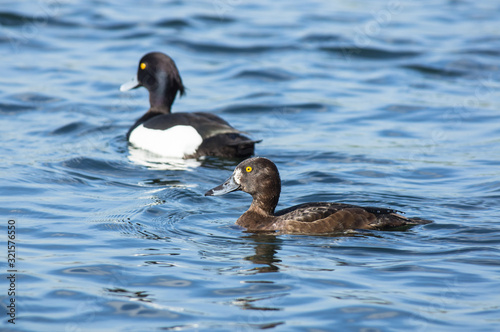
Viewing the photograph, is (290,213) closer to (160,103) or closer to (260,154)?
(260,154)

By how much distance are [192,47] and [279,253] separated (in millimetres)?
11600

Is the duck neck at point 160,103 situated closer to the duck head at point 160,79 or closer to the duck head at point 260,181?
the duck head at point 160,79

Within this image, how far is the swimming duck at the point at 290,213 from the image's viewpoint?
7.42 meters

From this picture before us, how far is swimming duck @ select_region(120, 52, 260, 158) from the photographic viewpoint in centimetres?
1062

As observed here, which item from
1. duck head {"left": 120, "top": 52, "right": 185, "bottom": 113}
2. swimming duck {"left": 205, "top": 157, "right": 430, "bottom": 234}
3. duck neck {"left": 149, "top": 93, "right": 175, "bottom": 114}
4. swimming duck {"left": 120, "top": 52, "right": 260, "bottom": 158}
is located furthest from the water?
duck head {"left": 120, "top": 52, "right": 185, "bottom": 113}

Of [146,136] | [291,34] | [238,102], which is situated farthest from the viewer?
[291,34]

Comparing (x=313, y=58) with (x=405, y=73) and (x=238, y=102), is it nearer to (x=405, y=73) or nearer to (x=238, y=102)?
(x=405, y=73)

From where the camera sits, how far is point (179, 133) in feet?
35.8

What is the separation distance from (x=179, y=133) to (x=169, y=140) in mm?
232

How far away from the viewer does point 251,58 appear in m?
17.1

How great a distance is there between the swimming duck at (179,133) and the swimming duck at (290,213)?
2588 millimetres

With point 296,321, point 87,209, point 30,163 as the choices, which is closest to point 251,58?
point 30,163

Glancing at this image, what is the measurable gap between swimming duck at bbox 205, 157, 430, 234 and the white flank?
2909 mm

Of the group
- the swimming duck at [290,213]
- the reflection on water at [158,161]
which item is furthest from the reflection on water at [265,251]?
the reflection on water at [158,161]
